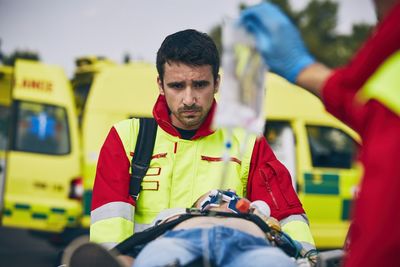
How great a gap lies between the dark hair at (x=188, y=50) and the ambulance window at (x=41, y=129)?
7.01 meters

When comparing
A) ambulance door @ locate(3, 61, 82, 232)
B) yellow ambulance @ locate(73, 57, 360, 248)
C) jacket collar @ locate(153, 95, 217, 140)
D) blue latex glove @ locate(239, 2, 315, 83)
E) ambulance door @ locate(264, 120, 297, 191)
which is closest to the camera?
blue latex glove @ locate(239, 2, 315, 83)

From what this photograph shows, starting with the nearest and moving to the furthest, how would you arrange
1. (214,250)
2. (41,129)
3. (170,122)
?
1. (214,250)
2. (170,122)
3. (41,129)

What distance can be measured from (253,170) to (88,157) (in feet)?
23.2

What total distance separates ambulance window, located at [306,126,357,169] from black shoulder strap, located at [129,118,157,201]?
7.41 metres

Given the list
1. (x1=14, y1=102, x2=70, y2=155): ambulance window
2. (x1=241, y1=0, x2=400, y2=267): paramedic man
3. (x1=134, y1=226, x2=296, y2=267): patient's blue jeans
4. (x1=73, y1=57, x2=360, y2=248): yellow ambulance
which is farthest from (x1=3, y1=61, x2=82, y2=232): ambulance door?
(x1=241, y1=0, x2=400, y2=267): paramedic man

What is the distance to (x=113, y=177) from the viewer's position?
409 centimetres

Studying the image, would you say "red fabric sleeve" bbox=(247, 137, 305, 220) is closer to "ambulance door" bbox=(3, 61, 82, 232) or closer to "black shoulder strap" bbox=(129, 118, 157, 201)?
"black shoulder strap" bbox=(129, 118, 157, 201)

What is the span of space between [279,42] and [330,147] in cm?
930

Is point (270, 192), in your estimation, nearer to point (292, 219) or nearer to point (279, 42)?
point (292, 219)

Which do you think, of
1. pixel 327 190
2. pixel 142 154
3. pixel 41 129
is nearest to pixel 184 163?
pixel 142 154

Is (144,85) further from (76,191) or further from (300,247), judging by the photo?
(300,247)

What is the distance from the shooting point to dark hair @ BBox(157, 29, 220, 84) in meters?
4.23

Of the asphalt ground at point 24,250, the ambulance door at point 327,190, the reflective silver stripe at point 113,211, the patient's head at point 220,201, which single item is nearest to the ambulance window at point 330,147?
the ambulance door at point 327,190

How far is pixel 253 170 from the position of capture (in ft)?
13.8
